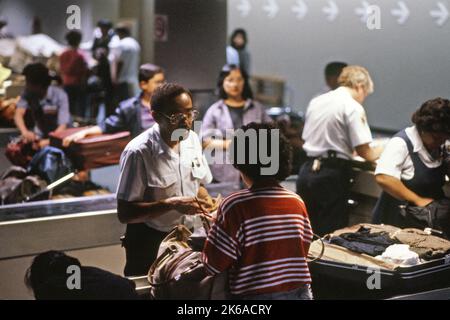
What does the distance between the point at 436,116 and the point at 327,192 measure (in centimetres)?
116

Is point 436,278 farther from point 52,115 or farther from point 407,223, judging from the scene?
point 52,115

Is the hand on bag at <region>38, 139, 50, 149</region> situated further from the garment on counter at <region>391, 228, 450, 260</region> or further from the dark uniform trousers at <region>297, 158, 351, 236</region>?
the garment on counter at <region>391, 228, 450, 260</region>

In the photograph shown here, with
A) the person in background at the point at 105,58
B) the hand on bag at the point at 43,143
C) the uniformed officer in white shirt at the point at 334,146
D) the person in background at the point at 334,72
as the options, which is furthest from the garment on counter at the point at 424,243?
the person in background at the point at 105,58

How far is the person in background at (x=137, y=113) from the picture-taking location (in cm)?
528

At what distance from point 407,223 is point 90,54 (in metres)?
8.37

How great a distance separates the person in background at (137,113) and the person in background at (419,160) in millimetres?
1682

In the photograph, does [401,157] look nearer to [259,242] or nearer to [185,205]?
[185,205]

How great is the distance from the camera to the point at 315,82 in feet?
43.9

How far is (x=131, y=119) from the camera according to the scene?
5.59 metres

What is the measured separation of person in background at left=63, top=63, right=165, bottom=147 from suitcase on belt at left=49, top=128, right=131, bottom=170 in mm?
53

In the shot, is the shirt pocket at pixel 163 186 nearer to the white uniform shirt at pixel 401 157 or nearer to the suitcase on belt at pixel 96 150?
the white uniform shirt at pixel 401 157

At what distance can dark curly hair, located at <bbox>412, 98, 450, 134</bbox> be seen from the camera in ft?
14.7

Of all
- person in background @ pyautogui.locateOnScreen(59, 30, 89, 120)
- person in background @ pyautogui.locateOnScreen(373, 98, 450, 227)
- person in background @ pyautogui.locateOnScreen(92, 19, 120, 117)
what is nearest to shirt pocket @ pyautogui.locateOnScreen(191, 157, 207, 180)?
person in background @ pyautogui.locateOnScreen(373, 98, 450, 227)

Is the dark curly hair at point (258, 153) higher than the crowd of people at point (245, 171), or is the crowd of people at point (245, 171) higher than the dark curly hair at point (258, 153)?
the dark curly hair at point (258, 153)
